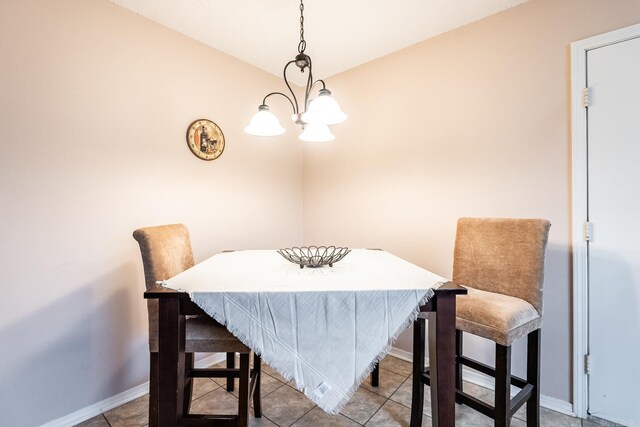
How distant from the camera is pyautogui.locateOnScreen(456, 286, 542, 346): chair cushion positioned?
4.43 ft

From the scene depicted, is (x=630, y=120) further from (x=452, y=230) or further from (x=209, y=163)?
(x=209, y=163)

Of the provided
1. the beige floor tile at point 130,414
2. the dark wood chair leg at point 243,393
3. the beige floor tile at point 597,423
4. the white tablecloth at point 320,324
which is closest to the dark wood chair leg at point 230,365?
the beige floor tile at point 130,414

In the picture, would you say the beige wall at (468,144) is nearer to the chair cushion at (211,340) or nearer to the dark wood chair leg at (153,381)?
the chair cushion at (211,340)

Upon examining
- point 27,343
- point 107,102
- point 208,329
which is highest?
point 107,102

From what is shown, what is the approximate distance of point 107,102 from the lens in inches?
73.7

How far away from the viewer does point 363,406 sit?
185cm

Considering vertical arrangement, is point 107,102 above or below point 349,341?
above

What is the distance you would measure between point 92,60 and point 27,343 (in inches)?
62.5

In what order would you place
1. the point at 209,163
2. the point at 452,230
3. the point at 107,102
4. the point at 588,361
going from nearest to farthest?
1. the point at 588,361
2. the point at 107,102
3. the point at 452,230
4. the point at 209,163

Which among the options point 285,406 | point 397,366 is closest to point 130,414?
point 285,406

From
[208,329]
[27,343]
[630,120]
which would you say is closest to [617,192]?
[630,120]

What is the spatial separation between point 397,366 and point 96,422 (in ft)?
6.35

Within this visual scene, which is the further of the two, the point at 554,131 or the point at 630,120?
the point at 554,131

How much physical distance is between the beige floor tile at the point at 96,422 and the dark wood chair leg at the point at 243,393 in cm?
98
